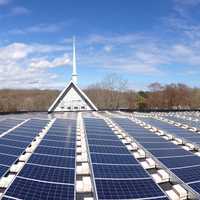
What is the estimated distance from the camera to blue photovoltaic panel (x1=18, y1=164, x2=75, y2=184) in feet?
40.3

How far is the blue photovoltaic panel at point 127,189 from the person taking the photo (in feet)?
36.1

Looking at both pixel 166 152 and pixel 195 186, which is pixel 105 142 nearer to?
pixel 166 152

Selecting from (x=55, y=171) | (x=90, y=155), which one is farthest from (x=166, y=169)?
(x=55, y=171)

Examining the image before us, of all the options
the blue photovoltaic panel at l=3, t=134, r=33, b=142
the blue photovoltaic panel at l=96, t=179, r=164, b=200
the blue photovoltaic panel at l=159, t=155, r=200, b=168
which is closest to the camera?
the blue photovoltaic panel at l=96, t=179, r=164, b=200

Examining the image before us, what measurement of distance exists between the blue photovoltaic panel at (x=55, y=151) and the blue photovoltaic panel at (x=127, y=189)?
5188 mm

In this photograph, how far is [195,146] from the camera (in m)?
21.9

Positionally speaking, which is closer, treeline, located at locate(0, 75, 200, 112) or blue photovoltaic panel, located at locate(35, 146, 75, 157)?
blue photovoltaic panel, located at locate(35, 146, 75, 157)

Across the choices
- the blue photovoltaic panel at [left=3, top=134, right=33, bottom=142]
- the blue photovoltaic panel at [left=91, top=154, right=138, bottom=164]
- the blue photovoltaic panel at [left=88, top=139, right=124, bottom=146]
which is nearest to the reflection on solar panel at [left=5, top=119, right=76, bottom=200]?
the blue photovoltaic panel at [left=91, top=154, right=138, bottom=164]

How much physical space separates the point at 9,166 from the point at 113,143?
30.3ft

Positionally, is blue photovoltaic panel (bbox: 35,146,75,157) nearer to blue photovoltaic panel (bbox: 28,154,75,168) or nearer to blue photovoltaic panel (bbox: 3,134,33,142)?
blue photovoltaic panel (bbox: 28,154,75,168)

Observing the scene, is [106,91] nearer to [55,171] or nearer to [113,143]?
[113,143]

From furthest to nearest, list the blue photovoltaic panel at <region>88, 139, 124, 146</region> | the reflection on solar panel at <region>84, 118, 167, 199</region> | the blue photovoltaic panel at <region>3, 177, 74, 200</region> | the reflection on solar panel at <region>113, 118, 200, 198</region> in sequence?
the blue photovoltaic panel at <region>88, 139, 124, 146</region>
the reflection on solar panel at <region>113, 118, 200, 198</region>
the reflection on solar panel at <region>84, 118, 167, 199</region>
the blue photovoltaic panel at <region>3, 177, 74, 200</region>

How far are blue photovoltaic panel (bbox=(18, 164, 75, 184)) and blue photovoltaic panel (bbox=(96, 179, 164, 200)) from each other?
5.03 feet

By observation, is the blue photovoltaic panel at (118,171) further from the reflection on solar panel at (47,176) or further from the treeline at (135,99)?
the treeline at (135,99)
